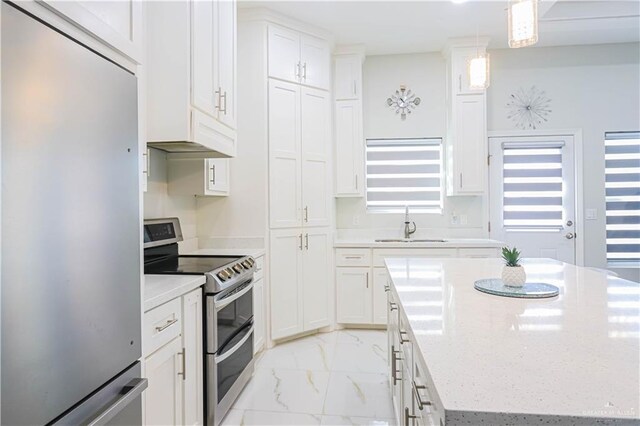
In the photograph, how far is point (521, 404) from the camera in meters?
0.65

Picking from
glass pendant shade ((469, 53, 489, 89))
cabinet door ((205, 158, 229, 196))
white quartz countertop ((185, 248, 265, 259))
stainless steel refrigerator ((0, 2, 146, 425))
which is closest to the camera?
stainless steel refrigerator ((0, 2, 146, 425))

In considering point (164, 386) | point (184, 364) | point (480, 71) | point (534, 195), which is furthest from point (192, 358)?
point (534, 195)

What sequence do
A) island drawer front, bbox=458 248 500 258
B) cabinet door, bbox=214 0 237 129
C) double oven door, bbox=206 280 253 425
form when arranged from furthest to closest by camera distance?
island drawer front, bbox=458 248 500 258 → cabinet door, bbox=214 0 237 129 → double oven door, bbox=206 280 253 425

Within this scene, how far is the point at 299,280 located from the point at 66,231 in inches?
103

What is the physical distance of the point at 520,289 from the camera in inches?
59.1

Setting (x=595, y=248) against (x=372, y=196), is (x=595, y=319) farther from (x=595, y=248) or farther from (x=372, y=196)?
(x=595, y=248)

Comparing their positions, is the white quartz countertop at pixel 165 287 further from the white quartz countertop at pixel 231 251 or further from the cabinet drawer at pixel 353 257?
the cabinet drawer at pixel 353 257

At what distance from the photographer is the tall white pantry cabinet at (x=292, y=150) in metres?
3.23

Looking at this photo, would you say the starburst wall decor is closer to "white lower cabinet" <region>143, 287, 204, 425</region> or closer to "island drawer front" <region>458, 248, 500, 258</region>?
"island drawer front" <region>458, 248, 500, 258</region>

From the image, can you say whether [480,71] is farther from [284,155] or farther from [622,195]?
[622,195]

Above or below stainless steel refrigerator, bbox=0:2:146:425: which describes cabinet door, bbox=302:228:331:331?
below

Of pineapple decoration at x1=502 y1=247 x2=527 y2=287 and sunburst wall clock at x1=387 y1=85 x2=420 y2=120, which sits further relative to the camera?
sunburst wall clock at x1=387 y1=85 x2=420 y2=120

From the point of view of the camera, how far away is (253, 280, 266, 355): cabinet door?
2.88 metres

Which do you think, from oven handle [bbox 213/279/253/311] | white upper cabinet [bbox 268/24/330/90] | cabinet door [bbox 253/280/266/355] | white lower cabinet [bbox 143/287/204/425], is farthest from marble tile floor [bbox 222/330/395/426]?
white upper cabinet [bbox 268/24/330/90]
